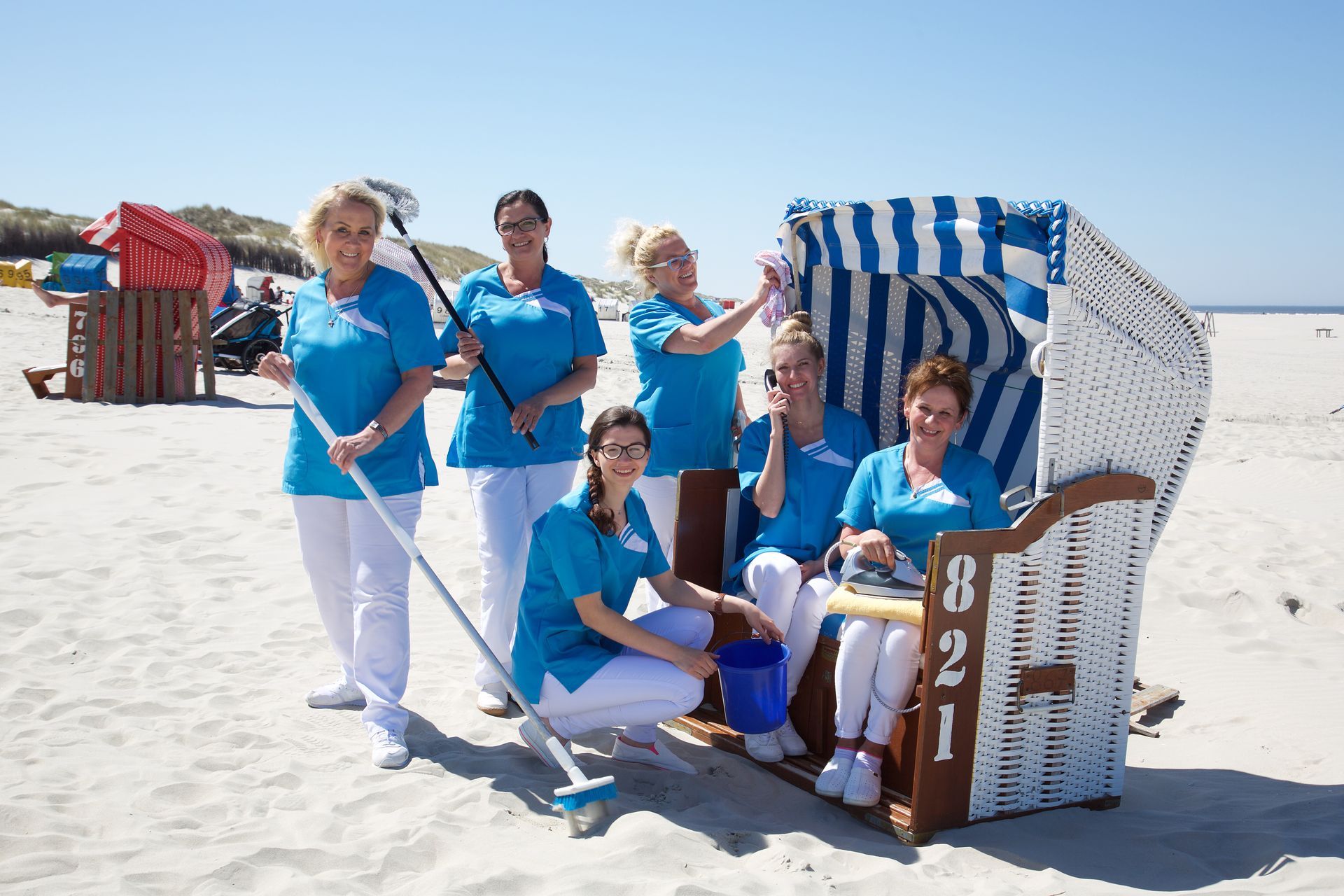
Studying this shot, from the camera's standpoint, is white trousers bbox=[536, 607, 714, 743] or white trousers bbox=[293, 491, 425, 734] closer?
white trousers bbox=[536, 607, 714, 743]

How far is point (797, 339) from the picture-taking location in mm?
3719

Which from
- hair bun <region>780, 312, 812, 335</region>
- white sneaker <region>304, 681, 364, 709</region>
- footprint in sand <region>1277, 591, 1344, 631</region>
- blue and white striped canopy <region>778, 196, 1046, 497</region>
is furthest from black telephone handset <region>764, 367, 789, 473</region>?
footprint in sand <region>1277, 591, 1344, 631</region>

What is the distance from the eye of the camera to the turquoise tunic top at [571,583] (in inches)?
124

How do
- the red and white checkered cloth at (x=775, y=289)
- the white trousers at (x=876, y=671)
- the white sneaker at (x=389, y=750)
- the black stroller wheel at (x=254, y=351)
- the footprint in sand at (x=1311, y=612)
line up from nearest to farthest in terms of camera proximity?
1. the white trousers at (x=876, y=671)
2. the white sneaker at (x=389, y=750)
3. the red and white checkered cloth at (x=775, y=289)
4. the footprint in sand at (x=1311, y=612)
5. the black stroller wheel at (x=254, y=351)

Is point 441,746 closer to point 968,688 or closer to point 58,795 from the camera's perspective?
point 58,795

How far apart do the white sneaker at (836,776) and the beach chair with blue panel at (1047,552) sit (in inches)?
4.7

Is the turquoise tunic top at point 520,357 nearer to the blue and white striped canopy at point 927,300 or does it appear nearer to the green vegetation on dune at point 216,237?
the blue and white striped canopy at point 927,300

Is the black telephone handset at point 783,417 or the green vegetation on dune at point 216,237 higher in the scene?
the green vegetation on dune at point 216,237

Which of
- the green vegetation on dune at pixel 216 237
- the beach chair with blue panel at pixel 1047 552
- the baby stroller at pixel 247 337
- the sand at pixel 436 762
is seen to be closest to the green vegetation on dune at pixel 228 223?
the green vegetation on dune at pixel 216 237

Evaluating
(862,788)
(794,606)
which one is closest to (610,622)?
(794,606)

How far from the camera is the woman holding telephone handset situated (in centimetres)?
342

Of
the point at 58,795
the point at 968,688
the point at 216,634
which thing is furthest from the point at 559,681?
the point at 216,634

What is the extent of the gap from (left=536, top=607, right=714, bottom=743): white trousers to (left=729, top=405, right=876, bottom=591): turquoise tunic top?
400mm

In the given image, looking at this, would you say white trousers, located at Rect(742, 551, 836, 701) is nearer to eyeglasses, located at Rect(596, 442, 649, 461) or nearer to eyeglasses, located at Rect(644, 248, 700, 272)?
eyeglasses, located at Rect(596, 442, 649, 461)
